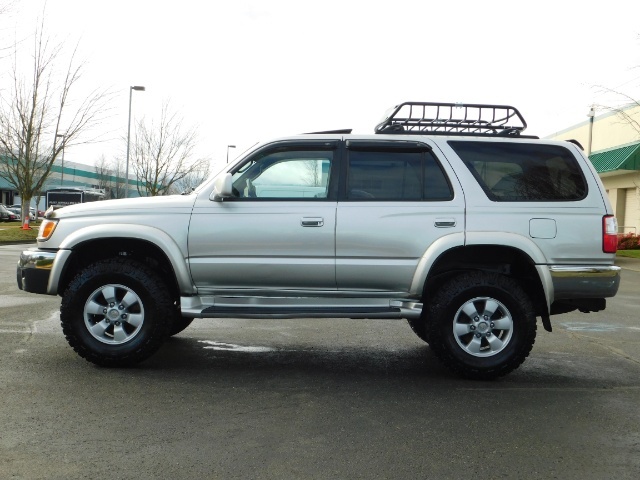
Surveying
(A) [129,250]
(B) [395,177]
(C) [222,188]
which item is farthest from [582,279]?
(A) [129,250]

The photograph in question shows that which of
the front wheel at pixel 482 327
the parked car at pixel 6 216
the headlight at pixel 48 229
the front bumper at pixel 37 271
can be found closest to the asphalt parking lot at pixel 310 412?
the front wheel at pixel 482 327

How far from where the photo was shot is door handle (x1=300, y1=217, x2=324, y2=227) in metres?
6.03

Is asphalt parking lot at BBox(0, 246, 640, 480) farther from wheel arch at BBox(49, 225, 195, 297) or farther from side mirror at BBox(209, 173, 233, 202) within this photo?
side mirror at BBox(209, 173, 233, 202)

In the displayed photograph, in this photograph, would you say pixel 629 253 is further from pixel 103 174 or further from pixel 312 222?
pixel 103 174

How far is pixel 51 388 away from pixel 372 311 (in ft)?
8.46

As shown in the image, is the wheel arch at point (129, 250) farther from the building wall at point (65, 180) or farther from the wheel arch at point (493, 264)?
the building wall at point (65, 180)

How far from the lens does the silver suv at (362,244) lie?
6.01 meters

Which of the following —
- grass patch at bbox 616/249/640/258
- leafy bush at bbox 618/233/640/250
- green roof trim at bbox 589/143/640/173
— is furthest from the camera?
green roof trim at bbox 589/143/640/173

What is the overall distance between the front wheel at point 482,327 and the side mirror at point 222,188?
77.7 inches

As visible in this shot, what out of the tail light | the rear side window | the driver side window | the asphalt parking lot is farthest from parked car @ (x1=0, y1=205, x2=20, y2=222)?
the tail light

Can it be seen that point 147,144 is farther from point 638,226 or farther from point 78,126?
point 638,226

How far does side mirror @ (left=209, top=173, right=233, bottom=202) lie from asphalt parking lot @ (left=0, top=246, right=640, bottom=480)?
1494 millimetres

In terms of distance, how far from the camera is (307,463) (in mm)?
3863

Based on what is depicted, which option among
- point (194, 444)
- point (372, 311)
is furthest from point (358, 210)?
point (194, 444)
